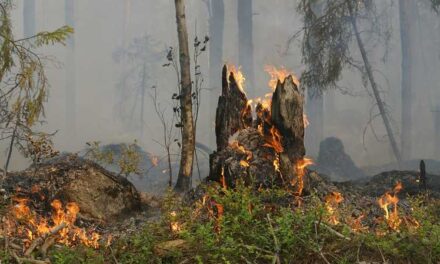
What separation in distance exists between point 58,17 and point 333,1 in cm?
6164

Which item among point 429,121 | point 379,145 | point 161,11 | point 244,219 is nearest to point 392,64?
point 429,121

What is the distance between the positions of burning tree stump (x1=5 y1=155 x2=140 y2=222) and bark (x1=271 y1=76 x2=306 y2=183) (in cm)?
344

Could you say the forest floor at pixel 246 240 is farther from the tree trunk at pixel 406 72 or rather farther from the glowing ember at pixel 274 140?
the tree trunk at pixel 406 72

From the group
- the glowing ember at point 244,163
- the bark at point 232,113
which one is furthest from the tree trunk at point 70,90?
the glowing ember at point 244,163

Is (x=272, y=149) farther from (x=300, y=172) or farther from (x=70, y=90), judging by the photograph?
(x=70, y=90)

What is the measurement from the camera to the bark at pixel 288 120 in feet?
24.3

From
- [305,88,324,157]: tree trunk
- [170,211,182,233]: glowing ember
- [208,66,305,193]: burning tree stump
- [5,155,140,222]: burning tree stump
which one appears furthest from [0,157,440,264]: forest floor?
[305,88,324,157]: tree trunk

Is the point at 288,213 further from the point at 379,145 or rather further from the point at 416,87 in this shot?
the point at 416,87

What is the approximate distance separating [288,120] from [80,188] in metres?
4.07

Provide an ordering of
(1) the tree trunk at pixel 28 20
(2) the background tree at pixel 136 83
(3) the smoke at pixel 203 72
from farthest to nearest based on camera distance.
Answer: (1) the tree trunk at pixel 28 20, (2) the background tree at pixel 136 83, (3) the smoke at pixel 203 72

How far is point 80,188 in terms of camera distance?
837cm

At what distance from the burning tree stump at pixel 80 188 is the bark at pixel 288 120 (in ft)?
11.3

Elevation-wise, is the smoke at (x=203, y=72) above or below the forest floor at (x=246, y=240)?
above

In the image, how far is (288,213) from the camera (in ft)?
17.0
